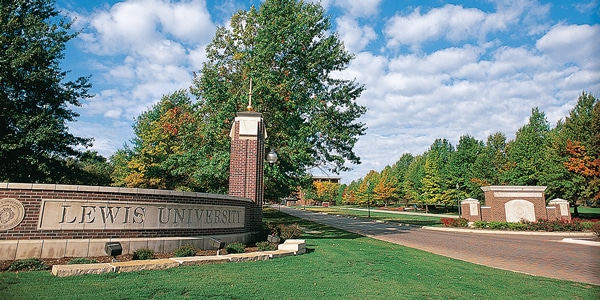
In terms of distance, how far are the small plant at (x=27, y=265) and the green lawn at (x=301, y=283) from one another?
0.38m

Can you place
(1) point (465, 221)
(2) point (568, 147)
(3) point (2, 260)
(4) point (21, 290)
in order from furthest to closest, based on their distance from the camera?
(2) point (568, 147), (1) point (465, 221), (3) point (2, 260), (4) point (21, 290)

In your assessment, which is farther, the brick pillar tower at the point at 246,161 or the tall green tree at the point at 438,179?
the tall green tree at the point at 438,179

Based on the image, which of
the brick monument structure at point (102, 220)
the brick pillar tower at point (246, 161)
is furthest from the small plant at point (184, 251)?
the brick pillar tower at point (246, 161)

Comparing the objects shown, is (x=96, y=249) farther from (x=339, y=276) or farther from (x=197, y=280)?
(x=339, y=276)

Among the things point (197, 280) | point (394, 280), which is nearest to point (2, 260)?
point (197, 280)

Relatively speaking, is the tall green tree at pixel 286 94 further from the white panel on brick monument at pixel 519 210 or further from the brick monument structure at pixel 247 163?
the white panel on brick monument at pixel 519 210

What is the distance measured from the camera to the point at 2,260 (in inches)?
284

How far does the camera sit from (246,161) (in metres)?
13.3

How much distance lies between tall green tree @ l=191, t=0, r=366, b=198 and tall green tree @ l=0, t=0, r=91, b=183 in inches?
274

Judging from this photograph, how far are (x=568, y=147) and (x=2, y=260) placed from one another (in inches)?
1704

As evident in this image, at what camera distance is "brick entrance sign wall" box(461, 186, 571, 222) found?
85.8 feet

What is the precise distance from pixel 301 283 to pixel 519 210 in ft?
82.9

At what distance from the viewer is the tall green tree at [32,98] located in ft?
55.4

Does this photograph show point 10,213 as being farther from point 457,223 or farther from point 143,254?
point 457,223
